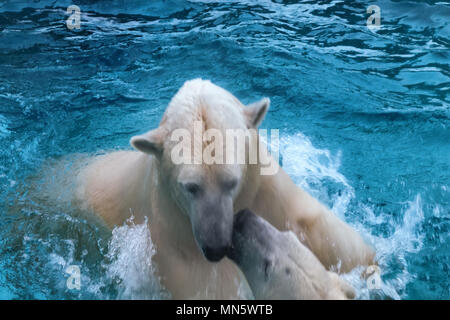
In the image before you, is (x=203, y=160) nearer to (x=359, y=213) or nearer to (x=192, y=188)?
(x=192, y=188)

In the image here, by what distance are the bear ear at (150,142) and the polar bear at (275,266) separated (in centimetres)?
57

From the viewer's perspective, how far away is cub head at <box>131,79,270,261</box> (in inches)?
96.7

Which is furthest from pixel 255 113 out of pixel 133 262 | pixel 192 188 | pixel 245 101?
pixel 245 101

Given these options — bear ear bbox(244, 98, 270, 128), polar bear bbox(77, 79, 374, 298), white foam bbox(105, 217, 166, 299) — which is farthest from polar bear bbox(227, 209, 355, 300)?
white foam bbox(105, 217, 166, 299)

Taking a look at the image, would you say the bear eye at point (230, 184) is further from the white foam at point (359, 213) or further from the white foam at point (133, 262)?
the white foam at point (359, 213)

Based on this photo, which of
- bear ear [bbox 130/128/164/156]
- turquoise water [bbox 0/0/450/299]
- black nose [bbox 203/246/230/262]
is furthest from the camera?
turquoise water [bbox 0/0/450/299]

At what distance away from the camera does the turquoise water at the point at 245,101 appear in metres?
3.73

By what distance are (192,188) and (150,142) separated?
347 mm

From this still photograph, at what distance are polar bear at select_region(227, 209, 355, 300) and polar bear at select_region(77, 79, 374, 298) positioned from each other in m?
0.15

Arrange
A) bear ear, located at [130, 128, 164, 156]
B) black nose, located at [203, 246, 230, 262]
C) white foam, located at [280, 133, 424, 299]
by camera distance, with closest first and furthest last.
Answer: black nose, located at [203, 246, 230, 262], bear ear, located at [130, 128, 164, 156], white foam, located at [280, 133, 424, 299]

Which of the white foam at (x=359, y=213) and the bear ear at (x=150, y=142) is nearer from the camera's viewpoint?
the bear ear at (x=150, y=142)

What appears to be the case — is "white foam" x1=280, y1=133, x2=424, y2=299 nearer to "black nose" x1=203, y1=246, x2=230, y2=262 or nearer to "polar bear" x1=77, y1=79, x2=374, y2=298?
"polar bear" x1=77, y1=79, x2=374, y2=298

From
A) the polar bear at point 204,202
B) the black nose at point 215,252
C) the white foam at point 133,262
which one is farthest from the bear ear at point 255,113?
the white foam at point 133,262

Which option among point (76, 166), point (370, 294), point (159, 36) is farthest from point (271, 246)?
point (159, 36)
